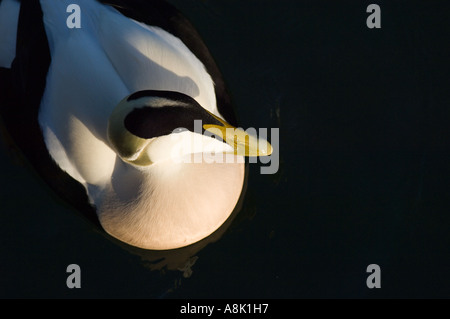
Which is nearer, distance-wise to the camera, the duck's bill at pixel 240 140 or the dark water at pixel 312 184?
the duck's bill at pixel 240 140

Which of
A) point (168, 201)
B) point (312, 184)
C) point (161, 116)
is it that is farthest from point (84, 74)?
point (312, 184)

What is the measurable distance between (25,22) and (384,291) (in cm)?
244

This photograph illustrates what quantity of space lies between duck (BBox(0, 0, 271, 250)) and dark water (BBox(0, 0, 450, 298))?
32cm

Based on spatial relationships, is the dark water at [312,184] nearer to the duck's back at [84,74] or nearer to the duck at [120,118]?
the duck at [120,118]

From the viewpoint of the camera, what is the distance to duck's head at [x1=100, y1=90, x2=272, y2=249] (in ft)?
7.61

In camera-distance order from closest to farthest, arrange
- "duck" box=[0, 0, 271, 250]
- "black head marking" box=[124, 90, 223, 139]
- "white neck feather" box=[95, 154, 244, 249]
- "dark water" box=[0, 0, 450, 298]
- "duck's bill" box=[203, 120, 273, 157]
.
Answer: "black head marking" box=[124, 90, 223, 139]
"duck's bill" box=[203, 120, 273, 157]
"duck" box=[0, 0, 271, 250]
"white neck feather" box=[95, 154, 244, 249]
"dark water" box=[0, 0, 450, 298]

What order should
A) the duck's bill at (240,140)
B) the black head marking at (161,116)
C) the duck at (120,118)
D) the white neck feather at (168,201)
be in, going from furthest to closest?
the white neck feather at (168,201)
the duck at (120,118)
the duck's bill at (240,140)
the black head marking at (161,116)

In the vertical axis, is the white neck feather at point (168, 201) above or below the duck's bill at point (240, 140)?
below

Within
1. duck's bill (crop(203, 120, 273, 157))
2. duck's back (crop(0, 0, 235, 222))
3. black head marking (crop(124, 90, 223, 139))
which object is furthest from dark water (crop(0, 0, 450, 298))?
black head marking (crop(124, 90, 223, 139))

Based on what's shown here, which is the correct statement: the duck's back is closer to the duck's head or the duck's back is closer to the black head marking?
the duck's head

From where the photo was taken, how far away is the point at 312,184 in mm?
3396

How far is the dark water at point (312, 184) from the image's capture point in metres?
3.36

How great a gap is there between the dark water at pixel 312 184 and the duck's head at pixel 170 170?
32 centimetres

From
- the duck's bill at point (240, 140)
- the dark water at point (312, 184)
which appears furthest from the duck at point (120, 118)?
the dark water at point (312, 184)
